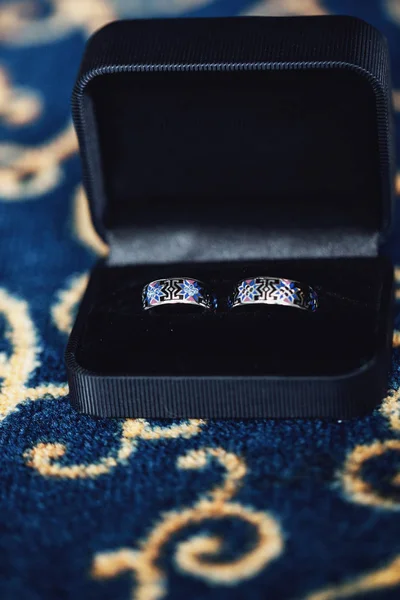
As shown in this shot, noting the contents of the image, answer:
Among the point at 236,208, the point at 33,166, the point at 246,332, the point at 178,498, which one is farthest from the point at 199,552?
the point at 33,166

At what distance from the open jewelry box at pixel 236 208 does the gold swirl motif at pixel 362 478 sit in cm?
4

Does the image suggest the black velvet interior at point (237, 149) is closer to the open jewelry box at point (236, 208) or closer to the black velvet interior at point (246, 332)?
the open jewelry box at point (236, 208)

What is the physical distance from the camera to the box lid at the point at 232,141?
83 centimetres

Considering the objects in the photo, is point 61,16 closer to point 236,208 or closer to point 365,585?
point 236,208

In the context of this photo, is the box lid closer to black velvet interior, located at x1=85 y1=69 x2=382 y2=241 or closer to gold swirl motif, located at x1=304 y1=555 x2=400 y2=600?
black velvet interior, located at x1=85 y1=69 x2=382 y2=241

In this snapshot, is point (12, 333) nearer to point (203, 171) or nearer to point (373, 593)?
point (203, 171)

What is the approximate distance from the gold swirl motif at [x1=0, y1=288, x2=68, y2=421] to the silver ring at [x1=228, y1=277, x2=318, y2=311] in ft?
0.62

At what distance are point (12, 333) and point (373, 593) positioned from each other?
47 cm

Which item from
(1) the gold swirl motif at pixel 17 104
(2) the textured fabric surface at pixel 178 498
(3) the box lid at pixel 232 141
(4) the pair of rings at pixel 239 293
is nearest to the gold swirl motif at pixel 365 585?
(2) the textured fabric surface at pixel 178 498

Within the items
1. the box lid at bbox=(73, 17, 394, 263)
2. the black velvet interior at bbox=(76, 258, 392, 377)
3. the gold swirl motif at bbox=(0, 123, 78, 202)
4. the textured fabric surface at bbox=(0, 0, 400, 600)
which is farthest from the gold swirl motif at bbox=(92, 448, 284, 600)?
the gold swirl motif at bbox=(0, 123, 78, 202)

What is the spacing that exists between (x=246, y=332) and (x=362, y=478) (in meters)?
0.16

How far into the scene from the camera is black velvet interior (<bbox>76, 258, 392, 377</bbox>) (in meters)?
0.75

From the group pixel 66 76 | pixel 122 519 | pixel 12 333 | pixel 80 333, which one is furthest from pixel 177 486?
pixel 66 76

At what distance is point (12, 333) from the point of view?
923mm
